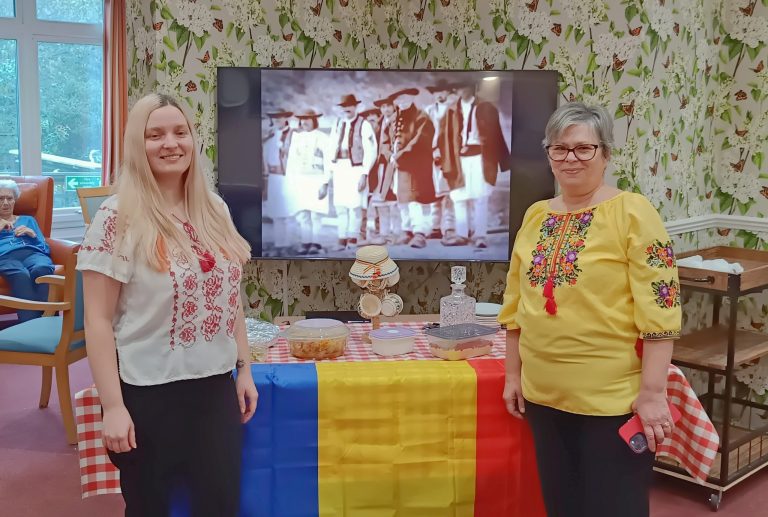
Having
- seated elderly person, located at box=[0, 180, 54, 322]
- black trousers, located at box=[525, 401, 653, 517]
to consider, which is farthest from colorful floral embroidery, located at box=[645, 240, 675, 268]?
seated elderly person, located at box=[0, 180, 54, 322]

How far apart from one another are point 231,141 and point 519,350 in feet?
7.09

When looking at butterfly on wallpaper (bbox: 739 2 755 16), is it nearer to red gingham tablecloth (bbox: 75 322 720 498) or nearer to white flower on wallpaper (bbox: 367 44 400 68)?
white flower on wallpaper (bbox: 367 44 400 68)

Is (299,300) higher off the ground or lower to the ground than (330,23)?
lower

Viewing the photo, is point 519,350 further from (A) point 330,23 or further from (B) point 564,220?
(A) point 330,23

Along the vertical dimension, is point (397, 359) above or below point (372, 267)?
below

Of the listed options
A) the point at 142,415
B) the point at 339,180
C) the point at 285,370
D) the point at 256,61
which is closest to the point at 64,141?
the point at 256,61

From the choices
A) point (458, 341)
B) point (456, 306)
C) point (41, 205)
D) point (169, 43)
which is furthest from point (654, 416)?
point (41, 205)

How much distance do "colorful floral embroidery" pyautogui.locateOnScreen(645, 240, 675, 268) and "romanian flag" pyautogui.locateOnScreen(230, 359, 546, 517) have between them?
0.68 meters

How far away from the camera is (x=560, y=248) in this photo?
1.88 metres

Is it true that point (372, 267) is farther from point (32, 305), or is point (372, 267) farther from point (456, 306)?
point (32, 305)

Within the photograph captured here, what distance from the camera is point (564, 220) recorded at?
1.92 metres

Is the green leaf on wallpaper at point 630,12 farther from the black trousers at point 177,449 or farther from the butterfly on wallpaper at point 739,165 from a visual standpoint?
the black trousers at point 177,449

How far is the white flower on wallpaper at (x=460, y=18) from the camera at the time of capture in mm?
3947

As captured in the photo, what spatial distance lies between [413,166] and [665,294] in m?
2.14
